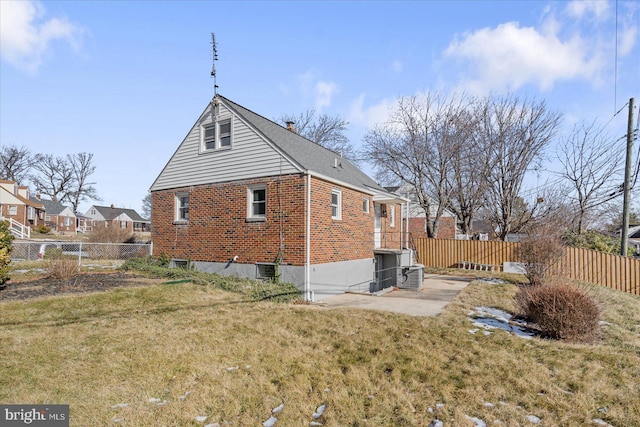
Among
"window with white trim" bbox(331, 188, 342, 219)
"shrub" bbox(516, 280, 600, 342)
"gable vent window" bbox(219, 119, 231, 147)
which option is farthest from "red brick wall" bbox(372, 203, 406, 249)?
"shrub" bbox(516, 280, 600, 342)

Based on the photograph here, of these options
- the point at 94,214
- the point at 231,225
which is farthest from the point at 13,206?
the point at 231,225

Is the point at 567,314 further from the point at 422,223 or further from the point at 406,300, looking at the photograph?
the point at 422,223

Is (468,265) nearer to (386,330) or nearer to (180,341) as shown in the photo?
(386,330)

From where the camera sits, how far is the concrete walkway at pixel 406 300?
9.09 meters

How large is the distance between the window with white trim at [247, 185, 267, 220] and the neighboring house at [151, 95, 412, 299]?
0.04 meters

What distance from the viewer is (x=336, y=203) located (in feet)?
43.2

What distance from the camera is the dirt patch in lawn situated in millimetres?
8984

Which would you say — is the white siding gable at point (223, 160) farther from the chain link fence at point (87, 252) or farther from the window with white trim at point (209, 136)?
the chain link fence at point (87, 252)

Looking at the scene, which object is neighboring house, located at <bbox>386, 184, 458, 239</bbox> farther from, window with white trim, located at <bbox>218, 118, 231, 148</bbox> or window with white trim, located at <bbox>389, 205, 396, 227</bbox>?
window with white trim, located at <bbox>218, 118, 231, 148</bbox>

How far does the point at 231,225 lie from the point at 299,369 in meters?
7.91

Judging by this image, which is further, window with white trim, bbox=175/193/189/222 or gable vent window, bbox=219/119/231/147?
window with white trim, bbox=175/193/189/222

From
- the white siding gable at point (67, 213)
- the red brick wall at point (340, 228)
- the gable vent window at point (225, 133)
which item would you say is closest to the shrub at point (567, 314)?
the red brick wall at point (340, 228)

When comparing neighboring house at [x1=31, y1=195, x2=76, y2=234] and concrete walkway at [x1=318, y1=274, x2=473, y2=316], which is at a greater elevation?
neighboring house at [x1=31, y1=195, x2=76, y2=234]

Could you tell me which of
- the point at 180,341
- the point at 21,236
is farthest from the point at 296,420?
the point at 21,236
